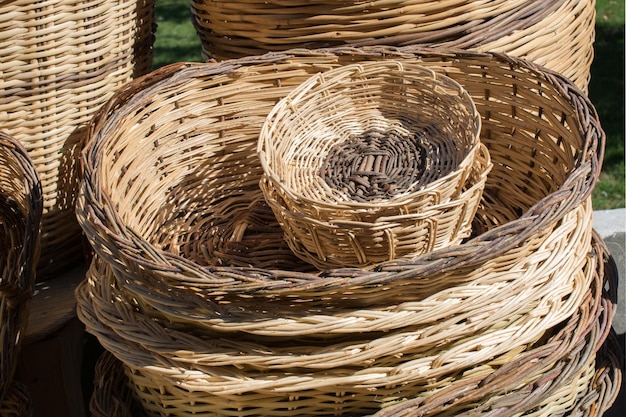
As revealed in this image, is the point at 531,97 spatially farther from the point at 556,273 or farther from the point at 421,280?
the point at 421,280

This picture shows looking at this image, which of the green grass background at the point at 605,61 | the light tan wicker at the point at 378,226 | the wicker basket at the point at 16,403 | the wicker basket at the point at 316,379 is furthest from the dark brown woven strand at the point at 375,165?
the green grass background at the point at 605,61

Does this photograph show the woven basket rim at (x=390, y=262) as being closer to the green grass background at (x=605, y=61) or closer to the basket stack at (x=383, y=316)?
the basket stack at (x=383, y=316)

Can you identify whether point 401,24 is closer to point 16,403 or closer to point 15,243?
point 15,243

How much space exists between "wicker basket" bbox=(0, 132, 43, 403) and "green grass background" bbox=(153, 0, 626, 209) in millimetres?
1684

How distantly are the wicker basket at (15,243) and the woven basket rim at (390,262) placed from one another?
143 millimetres

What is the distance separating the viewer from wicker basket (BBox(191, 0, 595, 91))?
155 centimetres

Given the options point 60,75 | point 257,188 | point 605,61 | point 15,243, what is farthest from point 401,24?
point 605,61

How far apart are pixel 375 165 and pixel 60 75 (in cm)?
61

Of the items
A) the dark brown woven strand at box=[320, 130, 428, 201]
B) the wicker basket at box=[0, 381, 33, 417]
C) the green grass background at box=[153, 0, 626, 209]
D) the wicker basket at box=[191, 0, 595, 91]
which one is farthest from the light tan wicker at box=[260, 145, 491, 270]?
the green grass background at box=[153, 0, 626, 209]

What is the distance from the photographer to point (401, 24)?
5.14 feet

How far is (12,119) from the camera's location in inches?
63.1

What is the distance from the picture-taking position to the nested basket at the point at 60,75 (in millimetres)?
1545

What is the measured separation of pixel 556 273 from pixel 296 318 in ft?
1.20

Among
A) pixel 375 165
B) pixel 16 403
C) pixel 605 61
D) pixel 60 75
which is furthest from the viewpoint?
pixel 605 61
